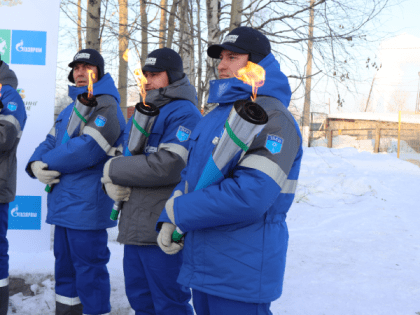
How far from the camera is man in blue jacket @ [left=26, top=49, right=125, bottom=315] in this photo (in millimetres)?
3070

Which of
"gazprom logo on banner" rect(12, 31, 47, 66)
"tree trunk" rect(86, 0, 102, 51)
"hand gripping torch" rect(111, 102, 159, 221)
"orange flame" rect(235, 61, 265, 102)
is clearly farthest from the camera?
"tree trunk" rect(86, 0, 102, 51)

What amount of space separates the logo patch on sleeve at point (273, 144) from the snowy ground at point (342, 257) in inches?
92.6

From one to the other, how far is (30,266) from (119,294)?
136 cm

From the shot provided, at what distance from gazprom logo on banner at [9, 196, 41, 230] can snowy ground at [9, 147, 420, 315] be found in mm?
351

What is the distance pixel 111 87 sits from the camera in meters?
3.31

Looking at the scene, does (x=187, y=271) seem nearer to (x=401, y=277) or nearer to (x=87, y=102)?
(x=87, y=102)

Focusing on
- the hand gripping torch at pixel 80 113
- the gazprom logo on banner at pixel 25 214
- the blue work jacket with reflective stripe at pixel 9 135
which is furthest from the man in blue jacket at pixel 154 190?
the gazprom logo on banner at pixel 25 214

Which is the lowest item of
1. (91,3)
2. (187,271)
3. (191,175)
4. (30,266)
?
(30,266)

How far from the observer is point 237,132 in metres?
1.70

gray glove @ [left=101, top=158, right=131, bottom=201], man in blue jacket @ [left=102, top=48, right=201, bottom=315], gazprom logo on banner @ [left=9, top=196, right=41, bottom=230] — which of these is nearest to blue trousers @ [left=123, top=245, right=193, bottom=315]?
man in blue jacket @ [left=102, top=48, right=201, bottom=315]

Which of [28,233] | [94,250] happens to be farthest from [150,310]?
[28,233]

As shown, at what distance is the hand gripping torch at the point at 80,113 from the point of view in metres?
3.04

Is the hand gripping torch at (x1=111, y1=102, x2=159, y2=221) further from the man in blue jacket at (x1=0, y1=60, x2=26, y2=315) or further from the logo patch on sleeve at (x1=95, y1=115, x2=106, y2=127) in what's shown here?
the man in blue jacket at (x1=0, y1=60, x2=26, y2=315)

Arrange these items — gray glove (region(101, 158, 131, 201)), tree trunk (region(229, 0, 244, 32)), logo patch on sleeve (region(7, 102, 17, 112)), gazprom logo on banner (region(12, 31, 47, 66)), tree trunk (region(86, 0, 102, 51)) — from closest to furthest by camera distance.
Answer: gray glove (region(101, 158, 131, 201)), logo patch on sleeve (region(7, 102, 17, 112)), gazprom logo on banner (region(12, 31, 47, 66)), tree trunk (region(86, 0, 102, 51)), tree trunk (region(229, 0, 244, 32))
